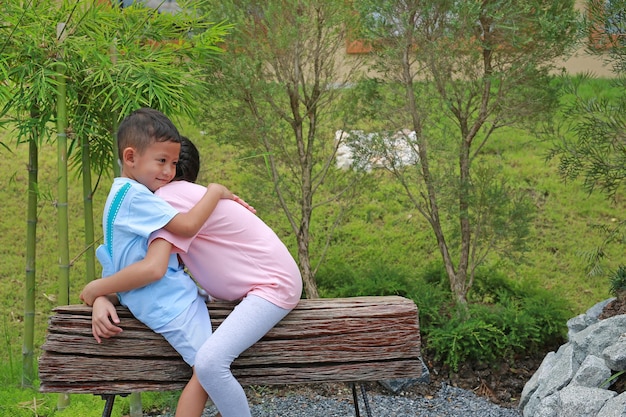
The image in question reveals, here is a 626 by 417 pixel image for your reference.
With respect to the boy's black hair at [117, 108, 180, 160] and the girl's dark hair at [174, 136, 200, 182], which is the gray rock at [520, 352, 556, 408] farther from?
the boy's black hair at [117, 108, 180, 160]

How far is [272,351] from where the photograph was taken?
336 cm

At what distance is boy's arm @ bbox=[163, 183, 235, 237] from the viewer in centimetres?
307

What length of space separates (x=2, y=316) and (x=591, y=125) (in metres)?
4.76

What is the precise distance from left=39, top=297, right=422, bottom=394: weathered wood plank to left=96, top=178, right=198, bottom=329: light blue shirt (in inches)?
5.7

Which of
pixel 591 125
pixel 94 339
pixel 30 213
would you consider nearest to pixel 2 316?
pixel 30 213

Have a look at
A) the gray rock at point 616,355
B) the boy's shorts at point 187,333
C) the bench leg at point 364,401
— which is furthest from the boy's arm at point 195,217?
the gray rock at point 616,355

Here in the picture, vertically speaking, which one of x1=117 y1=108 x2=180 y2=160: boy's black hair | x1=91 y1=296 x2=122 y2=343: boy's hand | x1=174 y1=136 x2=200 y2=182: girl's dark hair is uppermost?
x1=117 y1=108 x2=180 y2=160: boy's black hair

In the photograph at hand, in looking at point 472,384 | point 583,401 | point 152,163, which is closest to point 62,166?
point 152,163

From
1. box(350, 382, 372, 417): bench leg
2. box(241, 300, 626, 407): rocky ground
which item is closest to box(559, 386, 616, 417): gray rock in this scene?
box(241, 300, 626, 407): rocky ground

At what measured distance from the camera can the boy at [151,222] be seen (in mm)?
3090

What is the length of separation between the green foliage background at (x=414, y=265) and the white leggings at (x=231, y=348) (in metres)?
1.76

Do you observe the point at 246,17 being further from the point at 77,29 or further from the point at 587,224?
the point at 587,224

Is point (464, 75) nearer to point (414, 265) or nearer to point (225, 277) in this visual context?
point (414, 265)

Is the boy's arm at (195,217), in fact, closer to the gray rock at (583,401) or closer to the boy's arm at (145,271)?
the boy's arm at (145,271)
